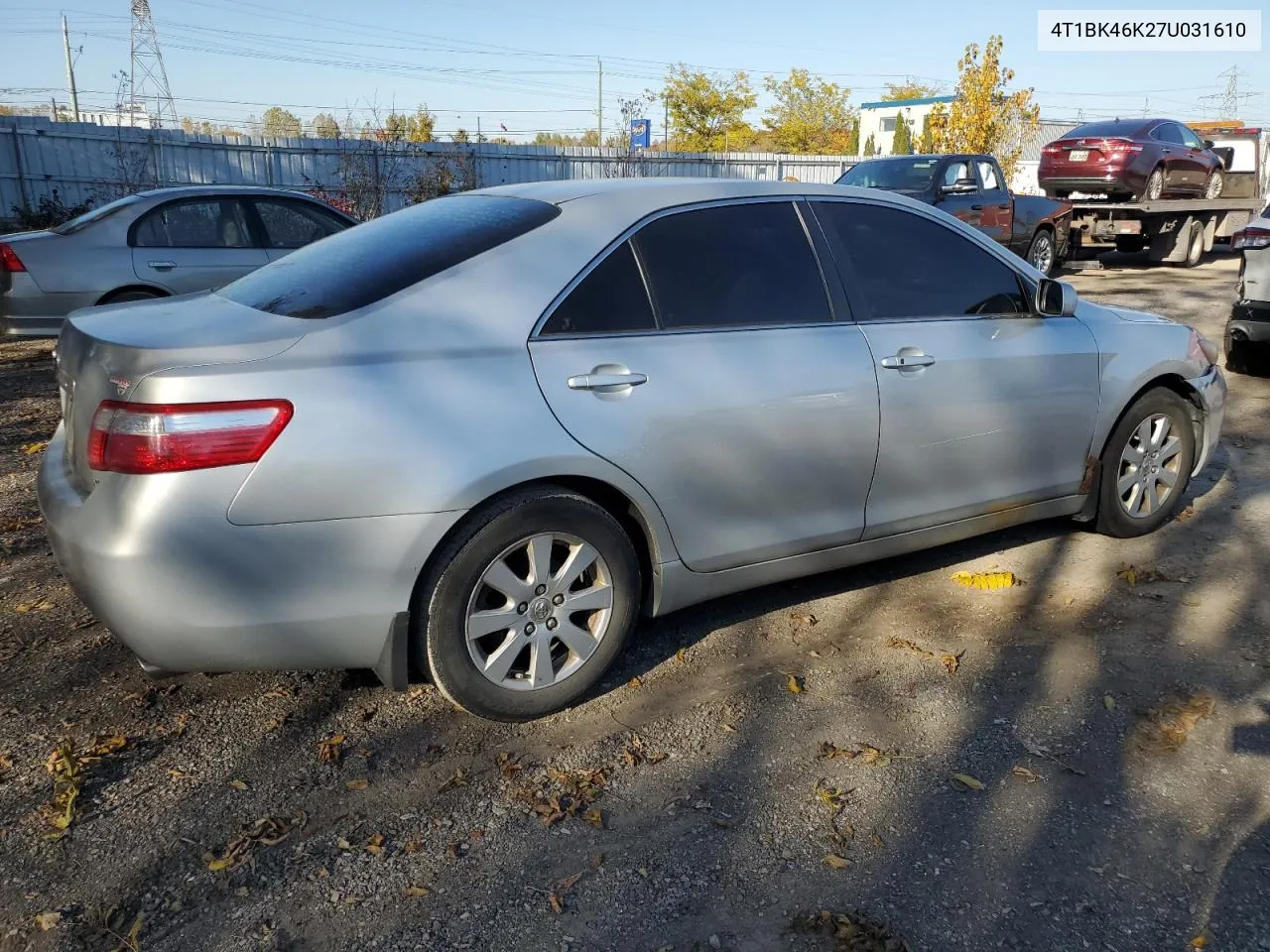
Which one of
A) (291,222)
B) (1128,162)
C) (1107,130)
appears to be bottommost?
(291,222)

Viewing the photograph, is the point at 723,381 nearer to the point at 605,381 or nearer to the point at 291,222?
the point at 605,381

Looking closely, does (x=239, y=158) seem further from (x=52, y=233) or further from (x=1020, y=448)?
(x=1020, y=448)

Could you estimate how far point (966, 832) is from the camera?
108 inches

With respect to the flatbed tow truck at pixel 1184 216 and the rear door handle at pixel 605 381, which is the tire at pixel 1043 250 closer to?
the flatbed tow truck at pixel 1184 216

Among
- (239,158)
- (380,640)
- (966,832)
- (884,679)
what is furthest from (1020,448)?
(239,158)

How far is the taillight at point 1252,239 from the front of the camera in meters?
7.61

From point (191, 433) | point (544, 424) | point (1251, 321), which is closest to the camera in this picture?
point (191, 433)

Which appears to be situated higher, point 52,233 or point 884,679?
point 52,233

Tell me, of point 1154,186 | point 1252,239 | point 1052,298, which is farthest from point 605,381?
point 1154,186

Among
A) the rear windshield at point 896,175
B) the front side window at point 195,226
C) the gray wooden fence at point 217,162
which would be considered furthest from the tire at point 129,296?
the gray wooden fence at point 217,162

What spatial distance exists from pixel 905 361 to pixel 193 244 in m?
6.48

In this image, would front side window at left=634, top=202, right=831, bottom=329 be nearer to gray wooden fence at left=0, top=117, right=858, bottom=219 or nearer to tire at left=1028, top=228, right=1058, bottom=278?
tire at left=1028, top=228, right=1058, bottom=278

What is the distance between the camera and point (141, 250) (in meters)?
8.14

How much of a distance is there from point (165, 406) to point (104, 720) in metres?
1.19
